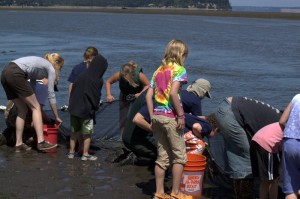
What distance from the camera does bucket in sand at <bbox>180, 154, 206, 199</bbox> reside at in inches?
258

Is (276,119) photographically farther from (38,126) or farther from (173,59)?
(38,126)

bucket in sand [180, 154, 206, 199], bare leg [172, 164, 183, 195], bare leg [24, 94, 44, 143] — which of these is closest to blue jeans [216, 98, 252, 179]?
bucket in sand [180, 154, 206, 199]

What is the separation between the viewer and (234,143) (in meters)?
6.32

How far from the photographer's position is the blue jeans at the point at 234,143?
622 cm

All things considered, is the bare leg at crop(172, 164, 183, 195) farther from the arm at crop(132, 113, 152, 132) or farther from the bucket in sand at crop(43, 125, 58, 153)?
the bucket in sand at crop(43, 125, 58, 153)

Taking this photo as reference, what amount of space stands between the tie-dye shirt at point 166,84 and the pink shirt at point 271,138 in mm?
861

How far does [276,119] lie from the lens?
6.18 meters

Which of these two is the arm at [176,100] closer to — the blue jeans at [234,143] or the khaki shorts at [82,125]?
the blue jeans at [234,143]

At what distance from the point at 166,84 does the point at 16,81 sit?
8.89 ft

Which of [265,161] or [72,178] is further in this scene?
[72,178]

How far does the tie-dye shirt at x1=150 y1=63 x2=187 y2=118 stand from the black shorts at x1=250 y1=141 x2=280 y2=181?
2.75 feet

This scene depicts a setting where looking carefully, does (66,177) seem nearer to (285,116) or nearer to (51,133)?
(51,133)

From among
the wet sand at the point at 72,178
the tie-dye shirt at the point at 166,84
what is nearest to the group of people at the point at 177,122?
the tie-dye shirt at the point at 166,84

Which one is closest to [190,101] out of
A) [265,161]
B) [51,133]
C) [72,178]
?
[265,161]
